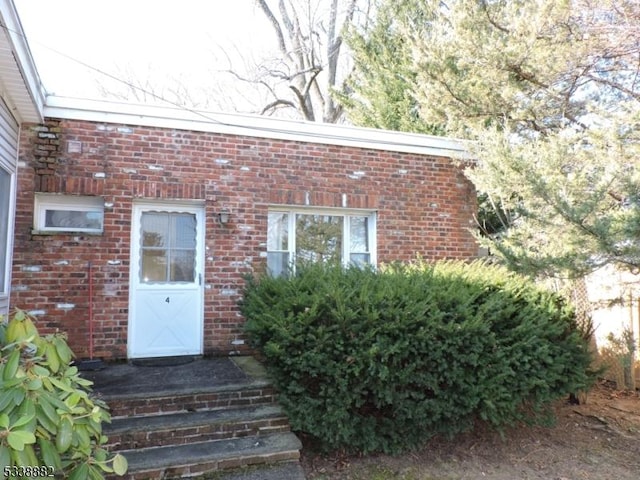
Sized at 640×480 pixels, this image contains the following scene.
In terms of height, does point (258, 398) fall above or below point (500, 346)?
below

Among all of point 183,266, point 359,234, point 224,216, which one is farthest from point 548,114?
point 183,266

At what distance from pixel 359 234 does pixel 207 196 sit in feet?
7.71

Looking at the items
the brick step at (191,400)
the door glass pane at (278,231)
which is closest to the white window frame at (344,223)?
the door glass pane at (278,231)

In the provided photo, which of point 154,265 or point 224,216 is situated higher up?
point 224,216

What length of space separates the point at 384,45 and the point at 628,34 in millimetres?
7775

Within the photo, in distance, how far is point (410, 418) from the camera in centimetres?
382

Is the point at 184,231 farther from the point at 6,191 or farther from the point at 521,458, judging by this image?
the point at 521,458

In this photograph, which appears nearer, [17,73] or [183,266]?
[17,73]

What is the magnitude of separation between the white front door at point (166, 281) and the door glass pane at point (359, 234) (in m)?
2.24

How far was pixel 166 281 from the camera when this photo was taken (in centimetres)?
558

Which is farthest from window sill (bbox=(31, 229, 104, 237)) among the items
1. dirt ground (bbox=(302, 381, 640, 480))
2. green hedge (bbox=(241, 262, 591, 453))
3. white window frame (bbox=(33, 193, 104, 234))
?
dirt ground (bbox=(302, 381, 640, 480))

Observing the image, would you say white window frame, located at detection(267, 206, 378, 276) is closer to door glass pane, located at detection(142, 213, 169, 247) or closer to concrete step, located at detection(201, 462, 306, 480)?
door glass pane, located at detection(142, 213, 169, 247)

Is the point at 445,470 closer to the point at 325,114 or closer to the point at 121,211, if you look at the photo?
the point at 121,211

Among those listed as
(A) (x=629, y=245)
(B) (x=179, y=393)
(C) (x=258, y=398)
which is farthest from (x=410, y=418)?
(A) (x=629, y=245)
